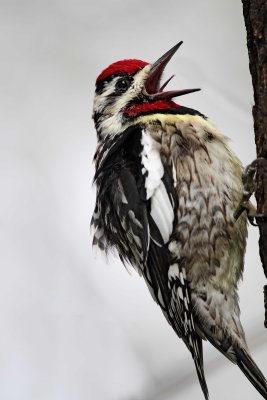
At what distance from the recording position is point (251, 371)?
212 centimetres

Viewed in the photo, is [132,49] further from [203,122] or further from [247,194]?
[247,194]

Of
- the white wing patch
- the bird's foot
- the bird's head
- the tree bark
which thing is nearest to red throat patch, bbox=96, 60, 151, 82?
the bird's head

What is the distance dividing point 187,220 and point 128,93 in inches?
21.1

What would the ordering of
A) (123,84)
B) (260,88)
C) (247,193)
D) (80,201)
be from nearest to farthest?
(260,88) → (247,193) → (123,84) → (80,201)

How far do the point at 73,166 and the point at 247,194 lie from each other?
→ 1237 millimetres

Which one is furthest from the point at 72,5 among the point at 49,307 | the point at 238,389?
the point at 238,389

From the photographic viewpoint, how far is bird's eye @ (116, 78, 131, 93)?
8.12 feet

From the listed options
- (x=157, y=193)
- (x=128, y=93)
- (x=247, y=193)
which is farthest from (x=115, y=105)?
(x=247, y=193)

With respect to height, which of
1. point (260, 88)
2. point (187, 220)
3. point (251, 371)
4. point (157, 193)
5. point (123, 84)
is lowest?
point (251, 371)

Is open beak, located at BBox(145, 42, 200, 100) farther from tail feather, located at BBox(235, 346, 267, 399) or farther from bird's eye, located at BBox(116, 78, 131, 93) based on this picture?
tail feather, located at BBox(235, 346, 267, 399)

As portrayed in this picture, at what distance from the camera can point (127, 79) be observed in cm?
248

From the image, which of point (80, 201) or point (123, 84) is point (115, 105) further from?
point (80, 201)

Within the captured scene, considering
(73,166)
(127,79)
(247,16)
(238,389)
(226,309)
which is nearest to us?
(247,16)

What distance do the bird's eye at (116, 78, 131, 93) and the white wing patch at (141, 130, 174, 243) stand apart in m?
0.40
